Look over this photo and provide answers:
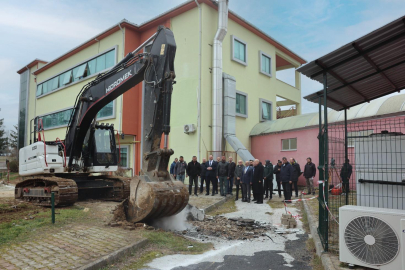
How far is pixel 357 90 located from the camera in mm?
7645

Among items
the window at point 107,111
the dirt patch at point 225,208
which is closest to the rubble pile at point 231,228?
the dirt patch at point 225,208

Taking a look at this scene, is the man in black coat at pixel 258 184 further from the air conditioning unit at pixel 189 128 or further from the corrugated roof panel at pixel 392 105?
the corrugated roof panel at pixel 392 105

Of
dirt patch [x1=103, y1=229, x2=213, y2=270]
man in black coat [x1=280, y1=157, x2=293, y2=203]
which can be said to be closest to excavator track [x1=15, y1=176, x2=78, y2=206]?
dirt patch [x1=103, y1=229, x2=213, y2=270]

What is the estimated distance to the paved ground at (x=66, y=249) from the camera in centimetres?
509

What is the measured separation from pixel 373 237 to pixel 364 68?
3532 mm

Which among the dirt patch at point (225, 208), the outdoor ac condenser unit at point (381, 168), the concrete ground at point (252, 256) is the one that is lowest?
the dirt patch at point (225, 208)

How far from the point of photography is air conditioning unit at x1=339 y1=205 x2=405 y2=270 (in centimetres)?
432

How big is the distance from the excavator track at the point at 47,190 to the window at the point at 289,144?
13240 mm

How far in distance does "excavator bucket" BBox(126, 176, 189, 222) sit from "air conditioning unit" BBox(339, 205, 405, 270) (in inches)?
142

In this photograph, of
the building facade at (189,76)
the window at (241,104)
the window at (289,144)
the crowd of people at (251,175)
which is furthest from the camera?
the window at (241,104)

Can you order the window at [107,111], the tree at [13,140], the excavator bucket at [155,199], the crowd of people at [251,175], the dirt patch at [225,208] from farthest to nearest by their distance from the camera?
1. the tree at [13,140]
2. the window at [107,111]
3. the crowd of people at [251,175]
4. the dirt patch at [225,208]
5. the excavator bucket at [155,199]

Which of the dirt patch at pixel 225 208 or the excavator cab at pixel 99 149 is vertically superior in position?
the excavator cab at pixel 99 149

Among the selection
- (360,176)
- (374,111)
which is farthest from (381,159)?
(374,111)

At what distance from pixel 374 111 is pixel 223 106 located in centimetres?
818
